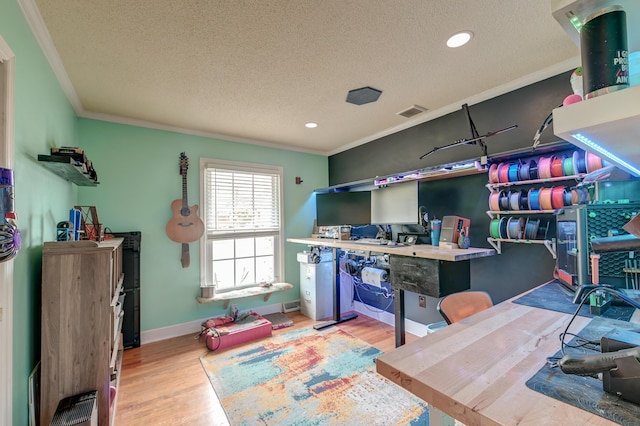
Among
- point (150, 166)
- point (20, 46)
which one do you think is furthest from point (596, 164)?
point (150, 166)

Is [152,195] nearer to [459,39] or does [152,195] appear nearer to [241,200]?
[241,200]

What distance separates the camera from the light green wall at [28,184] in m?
1.32

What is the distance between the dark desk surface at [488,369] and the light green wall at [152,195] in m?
3.05

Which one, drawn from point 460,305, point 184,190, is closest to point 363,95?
point 460,305

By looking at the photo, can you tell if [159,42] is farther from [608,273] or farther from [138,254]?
[608,273]

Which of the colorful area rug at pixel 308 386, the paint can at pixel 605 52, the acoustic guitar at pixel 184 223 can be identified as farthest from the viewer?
the acoustic guitar at pixel 184 223

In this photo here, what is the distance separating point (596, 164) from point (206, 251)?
366cm

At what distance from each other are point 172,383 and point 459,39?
3.33 m

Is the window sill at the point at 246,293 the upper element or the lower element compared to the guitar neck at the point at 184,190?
lower

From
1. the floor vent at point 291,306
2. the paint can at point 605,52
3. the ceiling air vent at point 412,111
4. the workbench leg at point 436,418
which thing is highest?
the ceiling air vent at point 412,111

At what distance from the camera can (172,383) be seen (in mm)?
2260

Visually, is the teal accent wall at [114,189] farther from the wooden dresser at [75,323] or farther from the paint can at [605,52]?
the paint can at [605,52]

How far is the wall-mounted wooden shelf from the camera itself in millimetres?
1609

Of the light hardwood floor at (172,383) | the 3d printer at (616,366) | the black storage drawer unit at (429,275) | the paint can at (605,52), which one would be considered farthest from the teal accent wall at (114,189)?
the 3d printer at (616,366)
